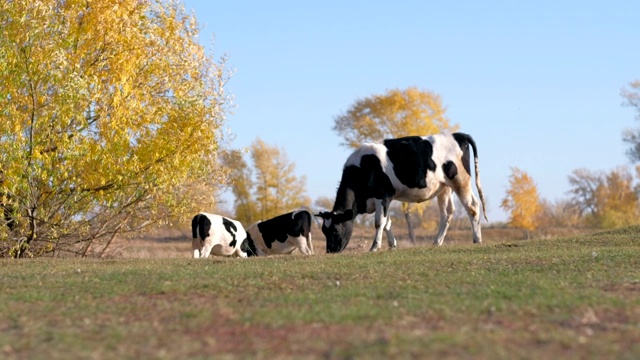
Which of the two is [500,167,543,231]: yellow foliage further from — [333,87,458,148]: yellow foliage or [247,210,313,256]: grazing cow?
[247,210,313,256]: grazing cow

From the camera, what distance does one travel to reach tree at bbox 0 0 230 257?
20.0m

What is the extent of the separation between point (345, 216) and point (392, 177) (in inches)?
62.4

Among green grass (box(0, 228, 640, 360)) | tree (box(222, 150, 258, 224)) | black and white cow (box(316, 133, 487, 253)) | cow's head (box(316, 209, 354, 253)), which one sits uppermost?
tree (box(222, 150, 258, 224))

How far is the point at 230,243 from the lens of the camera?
99.5 ft

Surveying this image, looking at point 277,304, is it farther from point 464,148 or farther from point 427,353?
point 464,148

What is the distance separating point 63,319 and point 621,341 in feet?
19.3

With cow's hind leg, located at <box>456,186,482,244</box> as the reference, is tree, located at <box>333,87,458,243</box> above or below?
above

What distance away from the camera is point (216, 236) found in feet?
97.4

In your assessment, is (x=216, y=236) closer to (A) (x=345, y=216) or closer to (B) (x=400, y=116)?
(A) (x=345, y=216)

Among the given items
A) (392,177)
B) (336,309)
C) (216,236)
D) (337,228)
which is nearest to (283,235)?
(216,236)

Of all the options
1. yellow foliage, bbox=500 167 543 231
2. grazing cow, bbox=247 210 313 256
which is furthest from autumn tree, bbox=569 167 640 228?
grazing cow, bbox=247 210 313 256

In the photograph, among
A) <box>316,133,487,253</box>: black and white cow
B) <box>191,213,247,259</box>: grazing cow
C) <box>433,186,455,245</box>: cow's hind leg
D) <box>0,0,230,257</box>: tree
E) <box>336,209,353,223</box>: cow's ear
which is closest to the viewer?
<box>0,0,230,257</box>: tree

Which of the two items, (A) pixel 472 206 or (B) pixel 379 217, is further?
(A) pixel 472 206

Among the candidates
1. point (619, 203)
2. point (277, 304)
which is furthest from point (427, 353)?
point (619, 203)
